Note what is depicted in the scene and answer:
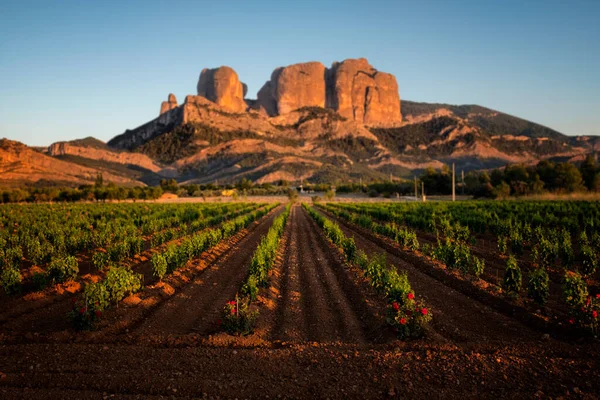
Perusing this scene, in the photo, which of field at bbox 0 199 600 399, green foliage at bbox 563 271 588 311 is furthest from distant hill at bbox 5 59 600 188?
green foliage at bbox 563 271 588 311

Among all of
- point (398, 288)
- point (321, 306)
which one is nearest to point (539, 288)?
point (398, 288)

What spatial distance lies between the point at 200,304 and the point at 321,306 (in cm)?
351

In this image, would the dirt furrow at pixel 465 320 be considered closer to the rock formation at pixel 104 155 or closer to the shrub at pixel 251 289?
the shrub at pixel 251 289

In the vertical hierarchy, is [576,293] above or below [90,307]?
above

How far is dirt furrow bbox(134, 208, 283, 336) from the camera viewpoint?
31.4ft

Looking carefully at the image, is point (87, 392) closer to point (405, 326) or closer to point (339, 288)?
point (405, 326)

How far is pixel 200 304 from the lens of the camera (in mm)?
11516

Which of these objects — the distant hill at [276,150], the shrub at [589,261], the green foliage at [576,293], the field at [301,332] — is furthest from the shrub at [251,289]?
the distant hill at [276,150]

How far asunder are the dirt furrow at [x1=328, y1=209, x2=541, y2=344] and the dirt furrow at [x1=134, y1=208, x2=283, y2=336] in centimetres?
566

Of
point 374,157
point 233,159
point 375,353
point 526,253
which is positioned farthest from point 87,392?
point 374,157

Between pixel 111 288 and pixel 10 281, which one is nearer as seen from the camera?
pixel 111 288

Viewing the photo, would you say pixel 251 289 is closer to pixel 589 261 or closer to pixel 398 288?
pixel 398 288

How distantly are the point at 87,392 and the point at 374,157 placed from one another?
155m

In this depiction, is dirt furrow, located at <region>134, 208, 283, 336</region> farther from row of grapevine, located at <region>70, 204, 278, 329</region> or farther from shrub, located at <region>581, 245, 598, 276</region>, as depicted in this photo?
shrub, located at <region>581, 245, 598, 276</region>
